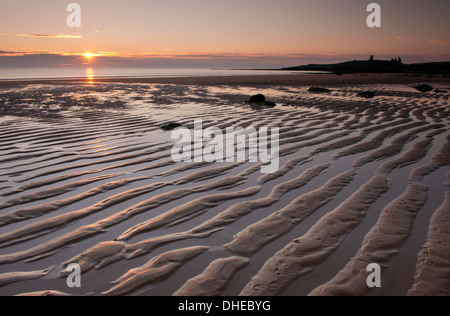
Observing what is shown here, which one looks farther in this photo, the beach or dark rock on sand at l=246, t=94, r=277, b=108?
dark rock on sand at l=246, t=94, r=277, b=108

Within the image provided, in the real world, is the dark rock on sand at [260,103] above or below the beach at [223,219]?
above

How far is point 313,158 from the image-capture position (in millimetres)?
4676

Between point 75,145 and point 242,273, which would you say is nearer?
point 242,273

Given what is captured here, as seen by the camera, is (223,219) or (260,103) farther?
(260,103)

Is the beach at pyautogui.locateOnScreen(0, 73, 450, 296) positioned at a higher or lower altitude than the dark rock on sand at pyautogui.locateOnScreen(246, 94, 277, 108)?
lower

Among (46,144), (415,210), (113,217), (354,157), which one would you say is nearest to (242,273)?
(113,217)

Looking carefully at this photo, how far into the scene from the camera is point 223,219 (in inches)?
111

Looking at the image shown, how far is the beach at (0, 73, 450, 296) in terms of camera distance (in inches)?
80.0

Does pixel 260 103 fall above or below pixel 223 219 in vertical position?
above

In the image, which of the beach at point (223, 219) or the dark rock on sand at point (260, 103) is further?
the dark rock on sand at point (260, 103)

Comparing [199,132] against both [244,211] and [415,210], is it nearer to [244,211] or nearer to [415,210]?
[244,211]

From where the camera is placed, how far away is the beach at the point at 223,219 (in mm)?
2031

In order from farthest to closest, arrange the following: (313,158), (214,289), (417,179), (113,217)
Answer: (313,158)
(417,179)
(113,217)
(214,289)

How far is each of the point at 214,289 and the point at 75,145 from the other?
4222mm
